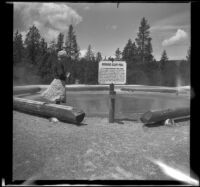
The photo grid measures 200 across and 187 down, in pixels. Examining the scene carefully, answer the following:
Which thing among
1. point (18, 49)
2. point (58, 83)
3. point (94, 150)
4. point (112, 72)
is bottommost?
point (94, 150)

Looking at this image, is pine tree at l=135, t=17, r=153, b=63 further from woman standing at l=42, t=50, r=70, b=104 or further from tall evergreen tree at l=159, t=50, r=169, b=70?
woman standing at l=42, t=50, r=70, b=104

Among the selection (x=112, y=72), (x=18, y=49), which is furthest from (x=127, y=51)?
(x=112, y=72)

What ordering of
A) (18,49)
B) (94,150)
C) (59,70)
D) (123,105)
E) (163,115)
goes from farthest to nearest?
1. (18,49)
2. (123,105)
3. (59,70)
4. (163,115)
5. (94,150)

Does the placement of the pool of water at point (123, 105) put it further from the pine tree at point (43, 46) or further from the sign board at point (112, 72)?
the pine tree at point (43, 46)

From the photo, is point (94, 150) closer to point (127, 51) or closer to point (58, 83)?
point (58, 83)

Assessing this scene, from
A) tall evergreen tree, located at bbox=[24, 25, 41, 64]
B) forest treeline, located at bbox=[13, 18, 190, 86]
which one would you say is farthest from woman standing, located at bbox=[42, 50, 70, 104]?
tall evergreen tree, located at bbox=[24, 25, 41, 64]

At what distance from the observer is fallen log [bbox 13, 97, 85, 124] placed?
246 inches

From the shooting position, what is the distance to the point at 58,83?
6.86 meters

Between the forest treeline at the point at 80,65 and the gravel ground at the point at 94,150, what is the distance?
1581 cm

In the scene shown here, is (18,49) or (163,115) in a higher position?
(18,49)

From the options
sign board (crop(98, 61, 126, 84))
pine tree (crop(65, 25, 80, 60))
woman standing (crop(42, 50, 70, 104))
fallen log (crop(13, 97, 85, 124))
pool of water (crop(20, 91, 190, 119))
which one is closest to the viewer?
fallen log (crop(13, 97, 85, 124))

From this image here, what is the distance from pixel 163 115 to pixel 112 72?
5.93 ft

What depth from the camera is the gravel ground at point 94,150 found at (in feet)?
11.9

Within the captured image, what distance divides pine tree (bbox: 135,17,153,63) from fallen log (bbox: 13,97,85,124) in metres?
32.9
